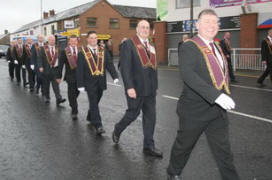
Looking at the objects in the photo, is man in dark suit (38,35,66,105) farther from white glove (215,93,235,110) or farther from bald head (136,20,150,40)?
white glove (215,93,235,110)

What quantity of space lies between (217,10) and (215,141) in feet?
61.0

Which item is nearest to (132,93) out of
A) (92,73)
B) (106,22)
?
(92,73)

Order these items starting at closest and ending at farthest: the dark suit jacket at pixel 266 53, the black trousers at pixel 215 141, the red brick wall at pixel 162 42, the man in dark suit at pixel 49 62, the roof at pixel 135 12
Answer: the black trousers at pixel 215 141, the man in dark suit at pixel 49 62, the dark suit jacket at pixel 266 53, the red brick wall at pixel 162 42, the roof at pixel 135 12

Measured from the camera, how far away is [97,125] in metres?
5.75

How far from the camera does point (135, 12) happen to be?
169ft

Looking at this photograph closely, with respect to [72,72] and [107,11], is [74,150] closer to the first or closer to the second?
[72,72]

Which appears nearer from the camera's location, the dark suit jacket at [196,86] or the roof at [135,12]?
the dark suit jacket at [196,86]

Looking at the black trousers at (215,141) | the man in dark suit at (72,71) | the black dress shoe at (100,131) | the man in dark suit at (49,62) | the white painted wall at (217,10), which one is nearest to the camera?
the black trousers at (215,141)

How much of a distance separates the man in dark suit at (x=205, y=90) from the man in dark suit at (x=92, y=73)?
2.78 metres

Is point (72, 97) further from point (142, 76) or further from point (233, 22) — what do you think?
point (233, 22)

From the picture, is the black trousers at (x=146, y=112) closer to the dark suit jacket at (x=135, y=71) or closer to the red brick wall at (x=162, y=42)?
the dark suit jacket at (x=135, y=71)

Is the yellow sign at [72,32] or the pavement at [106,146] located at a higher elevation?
the yellow sign at [72,32]

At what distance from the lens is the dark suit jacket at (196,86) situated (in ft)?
9.59

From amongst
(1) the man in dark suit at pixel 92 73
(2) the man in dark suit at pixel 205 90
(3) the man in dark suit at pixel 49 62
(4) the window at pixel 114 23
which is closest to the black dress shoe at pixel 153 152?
(2) the man in dark suit at pixel 205 90
